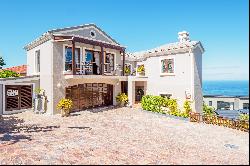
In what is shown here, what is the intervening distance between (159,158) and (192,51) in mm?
16231

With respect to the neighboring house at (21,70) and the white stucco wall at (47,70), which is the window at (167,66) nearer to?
the white stucco wall at (47,70)

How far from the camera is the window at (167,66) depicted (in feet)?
85.7

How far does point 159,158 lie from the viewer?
413 inches

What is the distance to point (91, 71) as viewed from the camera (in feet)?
80.7

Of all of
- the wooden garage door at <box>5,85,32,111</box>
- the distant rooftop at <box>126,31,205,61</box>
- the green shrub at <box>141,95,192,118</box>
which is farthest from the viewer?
the distant rooftop at <box>126,31,205,61</box>

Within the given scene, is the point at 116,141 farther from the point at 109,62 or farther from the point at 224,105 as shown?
the point at 224,105

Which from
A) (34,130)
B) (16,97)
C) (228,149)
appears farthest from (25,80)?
(228,149)

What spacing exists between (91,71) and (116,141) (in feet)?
41.5

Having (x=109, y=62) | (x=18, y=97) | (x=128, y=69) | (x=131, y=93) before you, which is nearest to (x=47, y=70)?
(x=18, y=97)

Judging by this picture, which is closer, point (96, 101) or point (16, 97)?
point (16, 97)

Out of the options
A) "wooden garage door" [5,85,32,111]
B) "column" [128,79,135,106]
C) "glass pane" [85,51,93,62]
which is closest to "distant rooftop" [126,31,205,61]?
"column" [128,79,135,106]

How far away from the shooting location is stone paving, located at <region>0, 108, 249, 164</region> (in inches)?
401

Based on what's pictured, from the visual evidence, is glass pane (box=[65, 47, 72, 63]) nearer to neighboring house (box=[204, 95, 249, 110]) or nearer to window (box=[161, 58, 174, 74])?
window (box=[161, 58, 174, 74])

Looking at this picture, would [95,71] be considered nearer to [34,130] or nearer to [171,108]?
[171,108]
